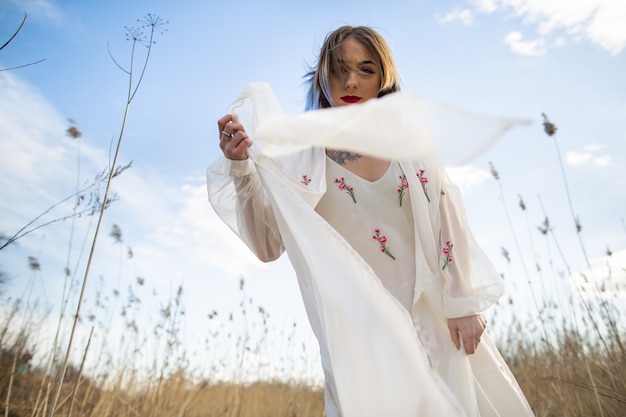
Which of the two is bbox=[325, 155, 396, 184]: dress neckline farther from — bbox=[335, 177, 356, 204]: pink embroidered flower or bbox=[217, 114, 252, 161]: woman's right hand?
bbox=[217, 114, 252, 161]: woman's right hand

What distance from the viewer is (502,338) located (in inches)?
160

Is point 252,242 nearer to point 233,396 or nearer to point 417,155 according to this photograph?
point 417,155

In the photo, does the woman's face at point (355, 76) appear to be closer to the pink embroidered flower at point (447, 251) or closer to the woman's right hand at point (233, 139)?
the woman's right hand at point (233, 139)

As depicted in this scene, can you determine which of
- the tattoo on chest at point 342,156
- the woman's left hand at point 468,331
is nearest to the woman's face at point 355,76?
the tattoo on chest at point 342,156

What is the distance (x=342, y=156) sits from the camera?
1.67 metres

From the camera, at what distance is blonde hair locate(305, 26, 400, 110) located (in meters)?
1.76

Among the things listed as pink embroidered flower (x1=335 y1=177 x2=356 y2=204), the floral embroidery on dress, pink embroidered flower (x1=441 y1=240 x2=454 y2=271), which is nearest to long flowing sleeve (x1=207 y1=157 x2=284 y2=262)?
pink embroidered flower (x1=335 y1=177 x2=356 y2=204)

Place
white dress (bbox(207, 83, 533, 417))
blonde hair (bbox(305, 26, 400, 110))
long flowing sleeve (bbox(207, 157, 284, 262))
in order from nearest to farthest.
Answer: white dress (bbox(207, 83, 533, 417))
long flowing sleeve (bbox(207, 157, 284, 262))
blonde hair (bbox(305, 26, 400, 110))

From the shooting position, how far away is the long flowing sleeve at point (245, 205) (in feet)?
4.87

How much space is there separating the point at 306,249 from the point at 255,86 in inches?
30.2

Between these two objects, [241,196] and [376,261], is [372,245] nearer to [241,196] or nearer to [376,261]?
[376,261]

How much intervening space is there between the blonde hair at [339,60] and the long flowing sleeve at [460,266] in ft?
1.70

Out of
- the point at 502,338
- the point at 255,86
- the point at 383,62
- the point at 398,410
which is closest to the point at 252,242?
the point at 255,86

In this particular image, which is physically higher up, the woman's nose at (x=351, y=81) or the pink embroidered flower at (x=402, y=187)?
the woman's nose at (x=351, y=81)
